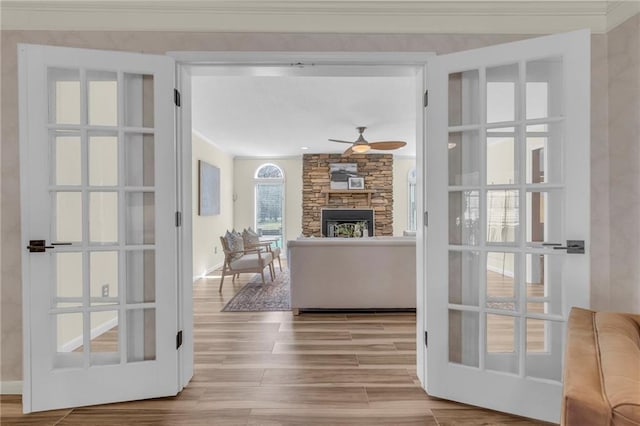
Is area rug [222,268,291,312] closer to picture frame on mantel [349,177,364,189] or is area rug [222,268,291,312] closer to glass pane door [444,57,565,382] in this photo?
glass pane door [444,57,565,382]

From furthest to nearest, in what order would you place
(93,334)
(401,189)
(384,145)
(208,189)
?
(401,189) → (208,189) → (384,145) → (93,334)

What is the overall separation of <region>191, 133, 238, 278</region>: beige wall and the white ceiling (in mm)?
286

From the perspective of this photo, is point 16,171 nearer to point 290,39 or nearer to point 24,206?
point 24,206

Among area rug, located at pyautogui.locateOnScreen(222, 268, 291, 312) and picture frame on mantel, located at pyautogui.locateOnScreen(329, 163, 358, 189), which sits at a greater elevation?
picture frame on mantel, located at pyautogui.locateOnScreen(329, 163, 358, 189)

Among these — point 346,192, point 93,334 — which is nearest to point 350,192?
point 346,192

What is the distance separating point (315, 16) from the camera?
2107 mm

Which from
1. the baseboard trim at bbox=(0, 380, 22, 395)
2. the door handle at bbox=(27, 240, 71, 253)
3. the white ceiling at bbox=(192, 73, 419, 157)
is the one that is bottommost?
the baseboard trim at bbox=(0, 380, 22, 395)


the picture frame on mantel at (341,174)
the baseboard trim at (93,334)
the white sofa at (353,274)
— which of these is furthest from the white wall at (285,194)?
the baseboard trim at (93,334)

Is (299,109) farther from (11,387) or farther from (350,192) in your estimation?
(11,387)

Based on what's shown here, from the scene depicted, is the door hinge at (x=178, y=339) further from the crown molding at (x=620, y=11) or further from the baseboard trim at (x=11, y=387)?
the crown molding at (x=620, y=11)

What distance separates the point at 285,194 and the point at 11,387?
6383 mm

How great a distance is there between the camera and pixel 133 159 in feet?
6.79

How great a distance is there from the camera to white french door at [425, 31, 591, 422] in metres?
1.78

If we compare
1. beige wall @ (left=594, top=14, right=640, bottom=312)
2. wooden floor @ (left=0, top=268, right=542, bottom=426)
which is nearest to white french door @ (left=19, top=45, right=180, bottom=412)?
wooden floor @ (left=0, top=268, right=542, bottom=426)
